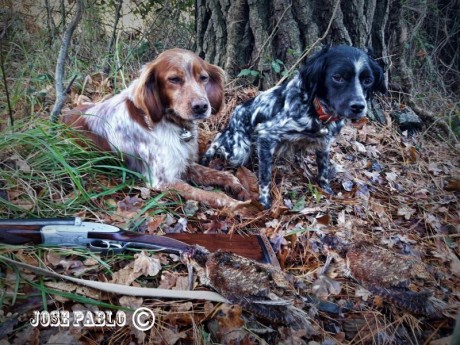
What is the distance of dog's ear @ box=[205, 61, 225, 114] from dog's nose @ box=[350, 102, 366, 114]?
1190 mm

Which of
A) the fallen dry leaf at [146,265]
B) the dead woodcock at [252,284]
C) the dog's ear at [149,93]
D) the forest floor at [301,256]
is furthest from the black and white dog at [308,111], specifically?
the fallen dry leaf at [146,265]

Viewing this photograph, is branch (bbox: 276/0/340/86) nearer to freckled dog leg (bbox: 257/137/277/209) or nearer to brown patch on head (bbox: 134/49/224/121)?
freckled dog leg (bbox: 257/137/277/209)

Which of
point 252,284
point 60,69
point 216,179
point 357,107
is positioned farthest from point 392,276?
point 60,69

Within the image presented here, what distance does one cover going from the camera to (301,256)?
2342mm

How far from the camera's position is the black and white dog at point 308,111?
270cm

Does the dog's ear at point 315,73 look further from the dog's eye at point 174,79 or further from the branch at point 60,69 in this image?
the branch at point 60,69

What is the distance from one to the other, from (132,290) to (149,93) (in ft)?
5.49

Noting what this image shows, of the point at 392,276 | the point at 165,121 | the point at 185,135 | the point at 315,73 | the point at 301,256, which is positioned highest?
the point at 315,73

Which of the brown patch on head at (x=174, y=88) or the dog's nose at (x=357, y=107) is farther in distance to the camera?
the brown patch on head at (x=174, y=88)

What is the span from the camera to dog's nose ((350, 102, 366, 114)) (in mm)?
2609

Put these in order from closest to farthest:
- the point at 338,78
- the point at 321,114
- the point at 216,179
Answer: the point at 338,78, the point at 321,114, the point at 216,179

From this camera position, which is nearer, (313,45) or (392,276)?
(392,276)

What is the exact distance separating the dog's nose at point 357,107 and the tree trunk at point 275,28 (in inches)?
60.4

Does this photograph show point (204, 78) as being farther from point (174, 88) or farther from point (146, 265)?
point (146, 265)
